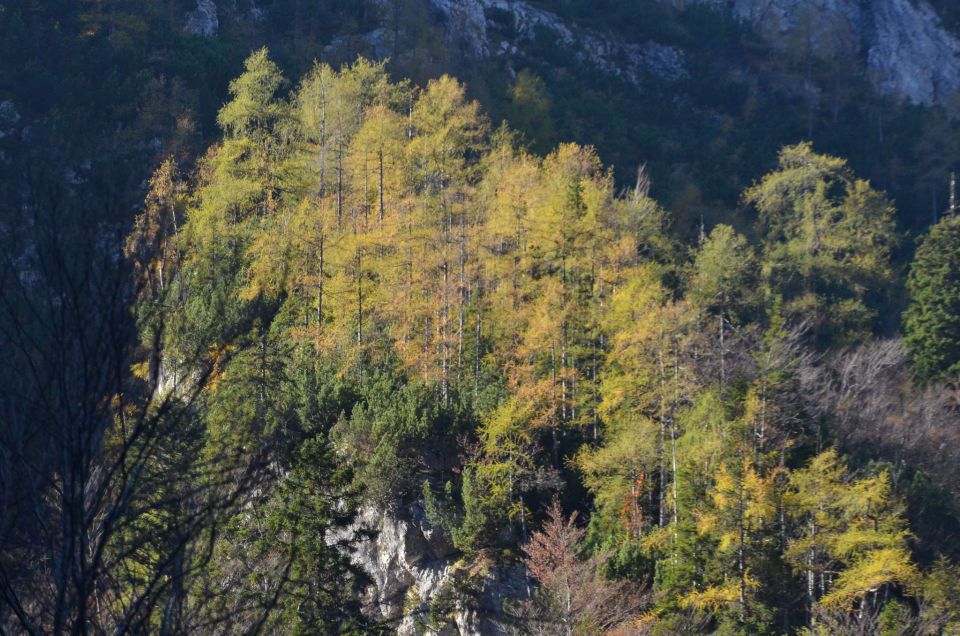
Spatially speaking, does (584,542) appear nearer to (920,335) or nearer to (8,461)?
(920,335)

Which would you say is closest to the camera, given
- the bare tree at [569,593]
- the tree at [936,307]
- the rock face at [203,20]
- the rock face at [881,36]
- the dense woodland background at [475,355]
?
the dense woodland background at [475,355]

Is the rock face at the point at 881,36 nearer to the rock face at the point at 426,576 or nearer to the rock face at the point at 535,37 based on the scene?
the rock face at the point at 535,37

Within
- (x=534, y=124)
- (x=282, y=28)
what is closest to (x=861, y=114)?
(x=534, y=124)

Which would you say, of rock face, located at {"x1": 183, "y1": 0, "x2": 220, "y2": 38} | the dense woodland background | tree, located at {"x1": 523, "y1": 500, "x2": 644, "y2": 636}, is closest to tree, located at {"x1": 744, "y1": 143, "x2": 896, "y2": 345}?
the dense woodland background

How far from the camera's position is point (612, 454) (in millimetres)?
25375

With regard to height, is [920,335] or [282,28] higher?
[282,28]

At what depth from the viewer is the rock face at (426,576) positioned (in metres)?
23.0

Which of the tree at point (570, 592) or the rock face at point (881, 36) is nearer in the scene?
the tree at point (570, 592)

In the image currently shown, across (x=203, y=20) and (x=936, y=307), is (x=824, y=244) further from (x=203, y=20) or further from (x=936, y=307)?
(x=203, y=20)

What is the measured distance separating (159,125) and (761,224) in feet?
90.5

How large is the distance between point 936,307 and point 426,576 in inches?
882

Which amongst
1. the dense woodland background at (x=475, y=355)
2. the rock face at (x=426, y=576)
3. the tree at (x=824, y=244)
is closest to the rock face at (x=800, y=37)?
the dense woodland background at (x=475, y=355)

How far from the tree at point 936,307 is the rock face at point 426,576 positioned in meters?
19.3

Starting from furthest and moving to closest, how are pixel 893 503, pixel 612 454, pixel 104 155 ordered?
pixel 104 155 → pixel 612 454 → pixel 893 503
